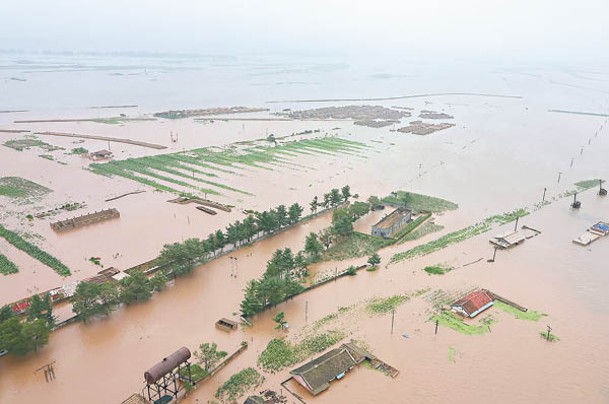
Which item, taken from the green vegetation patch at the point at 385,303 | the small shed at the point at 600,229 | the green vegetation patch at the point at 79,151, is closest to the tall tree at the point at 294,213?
the green vegetation patch at the point at 385,303

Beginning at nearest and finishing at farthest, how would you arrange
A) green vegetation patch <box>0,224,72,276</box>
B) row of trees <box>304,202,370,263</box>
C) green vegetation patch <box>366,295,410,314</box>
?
green vegetation patch <box>366,295,410,314</box>
green vegetation patch <box>0,224,72,276</box>
row of trees <box>304,202,370,263</box>

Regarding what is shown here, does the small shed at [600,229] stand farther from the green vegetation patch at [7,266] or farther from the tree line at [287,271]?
the green vegetation patch at [7,266]

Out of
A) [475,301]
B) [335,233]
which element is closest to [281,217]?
[335,233]

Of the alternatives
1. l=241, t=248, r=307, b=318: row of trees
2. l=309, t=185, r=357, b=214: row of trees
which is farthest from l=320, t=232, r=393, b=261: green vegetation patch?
l=309, t=185, r=357, b=214: row of trees

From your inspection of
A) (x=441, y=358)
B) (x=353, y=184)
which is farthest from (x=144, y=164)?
(x=441, y=358)

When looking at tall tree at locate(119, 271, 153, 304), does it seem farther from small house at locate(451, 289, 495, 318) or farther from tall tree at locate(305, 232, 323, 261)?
small house at locate(451, 289, 495, 318)

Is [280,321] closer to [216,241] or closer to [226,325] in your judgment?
[226,325]
